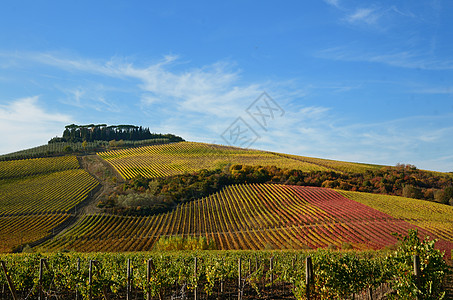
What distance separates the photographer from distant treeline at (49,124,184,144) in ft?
519

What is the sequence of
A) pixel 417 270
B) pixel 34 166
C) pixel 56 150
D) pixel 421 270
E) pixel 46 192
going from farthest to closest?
pixel 56 150
pixel 34 166
pixel 46 192
pixel 421 270
pixel 417 270

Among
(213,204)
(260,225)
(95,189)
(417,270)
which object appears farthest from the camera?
(95,189)

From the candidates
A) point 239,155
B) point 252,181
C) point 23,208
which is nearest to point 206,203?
point 252,181

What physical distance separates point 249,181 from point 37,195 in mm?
44370

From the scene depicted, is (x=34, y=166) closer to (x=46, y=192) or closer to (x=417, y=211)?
(x=46, y=192)

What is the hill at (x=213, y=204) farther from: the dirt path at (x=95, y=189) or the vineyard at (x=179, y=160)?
the vineyard at (x=179, y=160)

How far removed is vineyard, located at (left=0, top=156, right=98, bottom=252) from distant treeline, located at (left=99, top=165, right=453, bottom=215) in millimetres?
8605

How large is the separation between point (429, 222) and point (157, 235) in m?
38.5

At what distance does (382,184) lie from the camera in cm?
7725

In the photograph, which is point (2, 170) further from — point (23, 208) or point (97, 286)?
point (97, 286)

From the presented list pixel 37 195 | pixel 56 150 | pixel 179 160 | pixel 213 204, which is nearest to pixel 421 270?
pixel 213 204

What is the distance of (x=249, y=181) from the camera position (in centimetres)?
8044

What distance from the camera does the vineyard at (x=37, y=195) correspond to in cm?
5444

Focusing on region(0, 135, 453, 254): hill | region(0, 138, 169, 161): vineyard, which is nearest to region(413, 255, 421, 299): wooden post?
region(0, 135, 453, 254): hill
